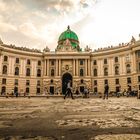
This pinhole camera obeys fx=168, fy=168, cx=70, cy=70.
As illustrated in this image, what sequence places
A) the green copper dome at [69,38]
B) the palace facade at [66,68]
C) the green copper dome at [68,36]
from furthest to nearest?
the green copper dome at [68,36] < the green copper dome at [69,38] < the palace facade at [66,68]

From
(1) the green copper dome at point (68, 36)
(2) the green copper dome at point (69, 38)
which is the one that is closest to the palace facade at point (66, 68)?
(2) the green copper dome at point (69, 38)

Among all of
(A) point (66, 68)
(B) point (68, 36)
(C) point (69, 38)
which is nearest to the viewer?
(A) point (66, 68)

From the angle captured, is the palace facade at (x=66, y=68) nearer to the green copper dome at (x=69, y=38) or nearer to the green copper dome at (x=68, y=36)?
the green copper dome at (x=69, y=38)

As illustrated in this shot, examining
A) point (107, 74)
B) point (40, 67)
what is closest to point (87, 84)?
point (107, 74)

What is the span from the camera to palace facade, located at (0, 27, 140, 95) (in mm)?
49000

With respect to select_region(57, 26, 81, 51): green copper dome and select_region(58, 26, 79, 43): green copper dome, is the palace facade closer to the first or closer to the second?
select_region(57, 26, 81, 51): green copper dome

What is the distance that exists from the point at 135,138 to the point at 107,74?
52.1m

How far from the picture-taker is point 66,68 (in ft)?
183

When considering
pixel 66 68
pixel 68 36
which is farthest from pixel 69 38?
pixel 66 68

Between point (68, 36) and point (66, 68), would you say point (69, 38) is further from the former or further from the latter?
point (66, 68)

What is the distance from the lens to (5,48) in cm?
4981

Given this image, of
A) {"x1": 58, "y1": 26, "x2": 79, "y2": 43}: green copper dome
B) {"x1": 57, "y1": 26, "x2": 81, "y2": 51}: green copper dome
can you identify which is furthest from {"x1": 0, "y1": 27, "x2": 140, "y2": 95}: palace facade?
{"x1": 58, "y1": 26, "x2": 79, "y2": 43}: green copper dome

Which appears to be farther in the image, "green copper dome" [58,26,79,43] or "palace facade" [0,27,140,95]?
"green copper dome" [58,26,79,43]

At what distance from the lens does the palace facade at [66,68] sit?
49.0m
